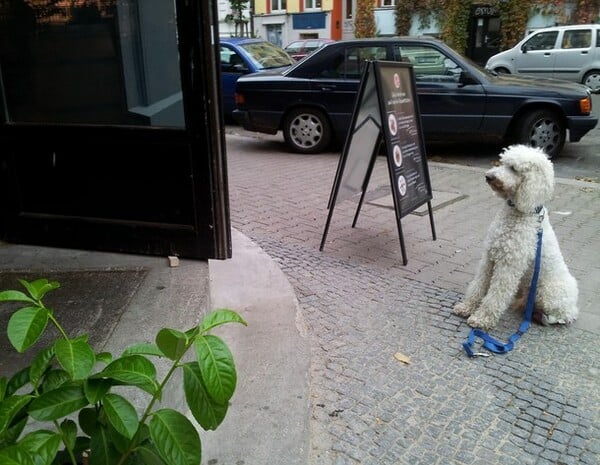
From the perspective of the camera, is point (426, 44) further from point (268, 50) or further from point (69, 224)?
point (69, 224)

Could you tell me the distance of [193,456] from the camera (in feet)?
4.41

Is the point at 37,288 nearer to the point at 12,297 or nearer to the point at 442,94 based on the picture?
the point at 12,297

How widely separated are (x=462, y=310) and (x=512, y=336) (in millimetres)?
379

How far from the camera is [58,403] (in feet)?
4.38

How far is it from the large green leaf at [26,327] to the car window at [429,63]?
7666 mm

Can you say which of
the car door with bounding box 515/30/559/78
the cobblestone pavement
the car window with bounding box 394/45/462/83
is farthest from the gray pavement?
the car door with bounding box 515/30/559/78

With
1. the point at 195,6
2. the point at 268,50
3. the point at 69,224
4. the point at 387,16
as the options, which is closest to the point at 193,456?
the point at 195,6

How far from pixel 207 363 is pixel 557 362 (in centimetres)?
249

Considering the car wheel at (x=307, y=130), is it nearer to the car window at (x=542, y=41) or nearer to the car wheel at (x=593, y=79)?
the car wheel at (x=593, y=79)

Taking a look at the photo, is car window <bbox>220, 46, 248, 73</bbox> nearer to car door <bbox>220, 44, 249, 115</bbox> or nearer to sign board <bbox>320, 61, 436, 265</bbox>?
car door <bbox>220, 44, 249, 115</bbox>

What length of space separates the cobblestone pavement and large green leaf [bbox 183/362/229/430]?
115cm

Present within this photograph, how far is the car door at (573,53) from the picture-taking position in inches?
632

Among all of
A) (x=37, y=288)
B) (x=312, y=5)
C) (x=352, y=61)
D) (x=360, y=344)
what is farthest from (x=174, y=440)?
(x=312, y=5)

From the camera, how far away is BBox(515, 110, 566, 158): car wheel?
8055 millimetres
